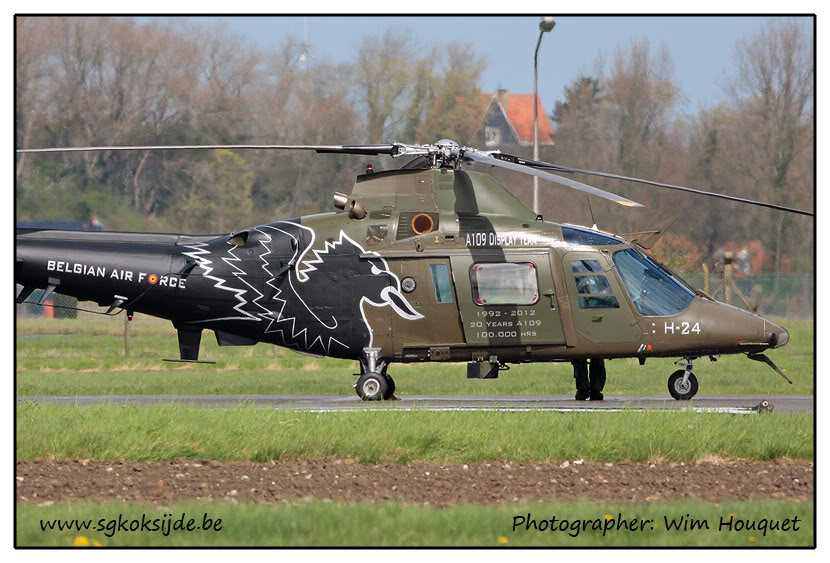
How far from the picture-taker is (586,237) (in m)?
16.2

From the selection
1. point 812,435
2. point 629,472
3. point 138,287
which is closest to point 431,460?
point 629,472

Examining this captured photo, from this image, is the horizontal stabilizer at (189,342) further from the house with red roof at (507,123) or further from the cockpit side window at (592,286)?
the house with red roof at (507,123)

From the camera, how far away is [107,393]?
18375mm

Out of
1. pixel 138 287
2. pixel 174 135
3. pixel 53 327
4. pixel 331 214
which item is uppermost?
pixel 174 135

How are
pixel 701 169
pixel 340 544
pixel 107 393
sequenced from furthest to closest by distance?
pixel 701 169
pixel 107 393
pixel 340 544

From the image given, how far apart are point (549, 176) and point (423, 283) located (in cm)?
335

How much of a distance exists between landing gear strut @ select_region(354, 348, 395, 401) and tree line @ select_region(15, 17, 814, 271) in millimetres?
15180

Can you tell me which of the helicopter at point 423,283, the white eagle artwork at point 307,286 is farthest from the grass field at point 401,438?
the white eagle artwork at point 307,286

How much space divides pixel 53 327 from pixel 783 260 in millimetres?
22236

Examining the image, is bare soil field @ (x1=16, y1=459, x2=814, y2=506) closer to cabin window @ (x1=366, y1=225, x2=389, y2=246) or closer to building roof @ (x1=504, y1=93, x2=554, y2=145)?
cabin window @ (x1=366, y1=225, x2=389, y2=246)

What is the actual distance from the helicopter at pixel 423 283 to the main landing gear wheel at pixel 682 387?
0.09ft

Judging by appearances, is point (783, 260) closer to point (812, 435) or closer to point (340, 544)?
point (812, 435)

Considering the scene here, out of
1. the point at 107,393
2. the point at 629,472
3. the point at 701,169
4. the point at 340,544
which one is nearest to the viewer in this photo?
the point at 340,544

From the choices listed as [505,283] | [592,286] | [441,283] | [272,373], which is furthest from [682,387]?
[272,373]
